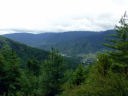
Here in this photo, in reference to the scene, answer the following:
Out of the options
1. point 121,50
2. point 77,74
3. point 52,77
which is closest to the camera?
point 121,50

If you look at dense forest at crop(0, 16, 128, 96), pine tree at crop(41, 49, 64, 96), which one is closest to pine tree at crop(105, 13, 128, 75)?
dense forest at crop(0, 16, 128, 96)

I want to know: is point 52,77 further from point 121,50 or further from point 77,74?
point 121,50

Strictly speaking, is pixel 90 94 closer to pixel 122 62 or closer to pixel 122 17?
pixel 122 62

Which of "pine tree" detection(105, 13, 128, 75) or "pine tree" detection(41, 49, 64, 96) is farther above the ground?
"pine tree" detection(105, 13, 128, 75)

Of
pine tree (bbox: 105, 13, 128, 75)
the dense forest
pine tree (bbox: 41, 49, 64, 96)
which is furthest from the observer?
pine tree (bbox: 41, 49, 64, 96)

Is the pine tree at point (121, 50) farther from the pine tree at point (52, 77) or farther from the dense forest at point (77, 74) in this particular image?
the pine tree at point (52, 77)

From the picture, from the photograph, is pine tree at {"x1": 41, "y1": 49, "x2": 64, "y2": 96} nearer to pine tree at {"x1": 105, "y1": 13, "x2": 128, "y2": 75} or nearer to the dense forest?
the dense forest

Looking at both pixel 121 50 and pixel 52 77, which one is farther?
pixel 52 77

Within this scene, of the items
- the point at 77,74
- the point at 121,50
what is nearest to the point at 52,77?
the point at 77,74

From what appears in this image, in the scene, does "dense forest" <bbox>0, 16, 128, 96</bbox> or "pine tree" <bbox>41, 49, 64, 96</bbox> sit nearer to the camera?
"dense forest" <bbox>0, 16, 128, 96</bbox>

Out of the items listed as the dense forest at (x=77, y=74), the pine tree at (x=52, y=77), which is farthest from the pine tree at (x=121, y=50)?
→ the pine tree at (x=52, y=77)
